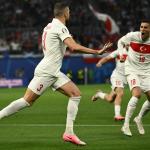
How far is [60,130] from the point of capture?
45.0 ft

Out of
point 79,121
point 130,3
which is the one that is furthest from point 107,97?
point 130,3

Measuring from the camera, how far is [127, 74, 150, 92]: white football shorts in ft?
43.2

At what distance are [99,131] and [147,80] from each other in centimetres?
137

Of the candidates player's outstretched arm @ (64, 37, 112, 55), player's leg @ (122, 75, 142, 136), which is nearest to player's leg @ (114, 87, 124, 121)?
player's leg @ (122, 75, 142, 136)

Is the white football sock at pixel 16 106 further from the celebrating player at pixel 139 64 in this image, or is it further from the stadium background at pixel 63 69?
the celebrating player at pixel 139 64

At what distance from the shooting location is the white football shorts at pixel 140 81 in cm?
1316

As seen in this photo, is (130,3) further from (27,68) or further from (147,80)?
(147,80)

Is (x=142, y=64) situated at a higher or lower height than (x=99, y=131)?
higher

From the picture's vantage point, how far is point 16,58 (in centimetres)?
3122

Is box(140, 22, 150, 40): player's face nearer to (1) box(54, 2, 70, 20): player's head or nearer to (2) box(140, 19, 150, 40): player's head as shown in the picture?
(2) box(140, 19, 150, 40): player's head

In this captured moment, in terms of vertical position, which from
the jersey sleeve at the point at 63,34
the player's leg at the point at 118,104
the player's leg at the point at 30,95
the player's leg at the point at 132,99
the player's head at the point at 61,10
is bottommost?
the player's leg at the point at 118,104

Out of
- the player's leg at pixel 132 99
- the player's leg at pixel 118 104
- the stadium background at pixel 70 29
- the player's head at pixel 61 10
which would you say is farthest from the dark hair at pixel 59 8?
the stadium background at pixel 70 29

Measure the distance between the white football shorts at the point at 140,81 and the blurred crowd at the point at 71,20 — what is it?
20.8m

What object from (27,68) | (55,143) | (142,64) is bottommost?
(27,68)
